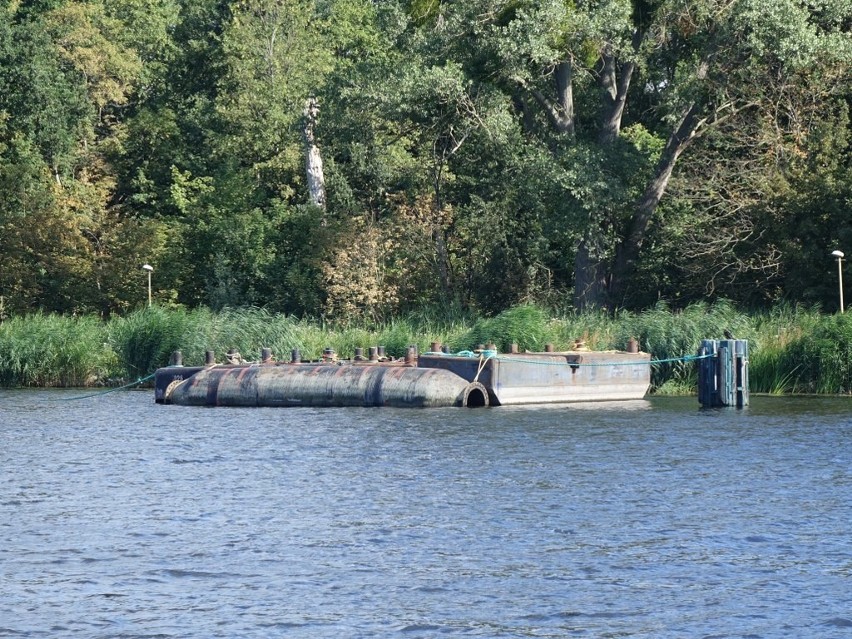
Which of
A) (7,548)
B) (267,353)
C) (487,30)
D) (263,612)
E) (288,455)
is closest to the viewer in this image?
(263,612)

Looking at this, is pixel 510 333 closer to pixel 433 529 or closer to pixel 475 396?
pixel 475 396

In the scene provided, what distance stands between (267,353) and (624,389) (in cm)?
962

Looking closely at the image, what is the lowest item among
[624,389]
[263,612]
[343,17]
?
[263,612]

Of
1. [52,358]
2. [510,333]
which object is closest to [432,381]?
[510,333]

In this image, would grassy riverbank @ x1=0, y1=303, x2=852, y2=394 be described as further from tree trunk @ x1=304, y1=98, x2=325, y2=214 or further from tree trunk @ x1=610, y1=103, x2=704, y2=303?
tree trunk @ x1=304, y1=98, x2=325, y2=214

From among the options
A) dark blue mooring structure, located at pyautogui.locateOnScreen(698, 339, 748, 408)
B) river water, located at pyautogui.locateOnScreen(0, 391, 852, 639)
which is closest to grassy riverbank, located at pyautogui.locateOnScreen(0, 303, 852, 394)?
dark blue mooring structure, located at pyautogui.locateOnScreen(698, 339, 748, 408)

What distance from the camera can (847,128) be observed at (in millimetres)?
51969

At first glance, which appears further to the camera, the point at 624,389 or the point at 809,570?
the point at 624,389

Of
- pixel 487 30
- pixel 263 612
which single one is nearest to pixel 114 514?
pixel 263 612

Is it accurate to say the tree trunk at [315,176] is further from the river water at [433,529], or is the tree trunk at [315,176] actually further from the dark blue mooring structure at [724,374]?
the river water at [433,529]

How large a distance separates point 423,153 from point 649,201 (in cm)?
1246

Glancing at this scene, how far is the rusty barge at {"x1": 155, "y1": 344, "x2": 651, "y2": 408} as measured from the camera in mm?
37312

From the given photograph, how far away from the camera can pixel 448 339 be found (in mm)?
45188

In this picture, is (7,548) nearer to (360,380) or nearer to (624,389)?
(360,380)
